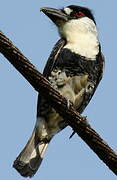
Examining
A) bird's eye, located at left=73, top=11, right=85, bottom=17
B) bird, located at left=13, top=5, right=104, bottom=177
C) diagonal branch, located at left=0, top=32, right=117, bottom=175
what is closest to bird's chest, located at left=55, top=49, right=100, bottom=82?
bird, located at left=13, top=5, right=104, bottom=177

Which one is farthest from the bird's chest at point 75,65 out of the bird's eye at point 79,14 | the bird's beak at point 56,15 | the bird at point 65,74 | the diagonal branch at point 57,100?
the diagonal branch at point 57,100

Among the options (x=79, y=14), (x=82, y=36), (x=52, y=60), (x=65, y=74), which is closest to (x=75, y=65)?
(x=65, y=74)

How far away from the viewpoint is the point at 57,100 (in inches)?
121

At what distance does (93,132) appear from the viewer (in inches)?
122

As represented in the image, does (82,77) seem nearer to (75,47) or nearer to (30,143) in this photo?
(75,47)

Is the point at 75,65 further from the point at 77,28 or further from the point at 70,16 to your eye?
the point at 70,16

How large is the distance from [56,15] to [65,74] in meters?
0.76

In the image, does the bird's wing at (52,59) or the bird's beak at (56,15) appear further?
the bird's beak at (56,15)

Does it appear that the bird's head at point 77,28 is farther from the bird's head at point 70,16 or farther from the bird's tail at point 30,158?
the bird's tail at point 30,158

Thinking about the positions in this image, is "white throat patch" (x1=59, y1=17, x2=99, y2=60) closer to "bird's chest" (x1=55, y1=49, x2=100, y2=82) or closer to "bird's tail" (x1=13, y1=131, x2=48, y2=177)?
"bird's chest" (x1=55, y1=49, x2=100, y2=82)

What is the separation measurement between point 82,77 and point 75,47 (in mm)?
332

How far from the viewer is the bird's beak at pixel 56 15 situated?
5.05m

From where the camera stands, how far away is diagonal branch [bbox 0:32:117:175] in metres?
2.90

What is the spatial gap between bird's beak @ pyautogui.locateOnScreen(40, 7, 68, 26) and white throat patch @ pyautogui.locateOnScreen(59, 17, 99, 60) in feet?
0.18
